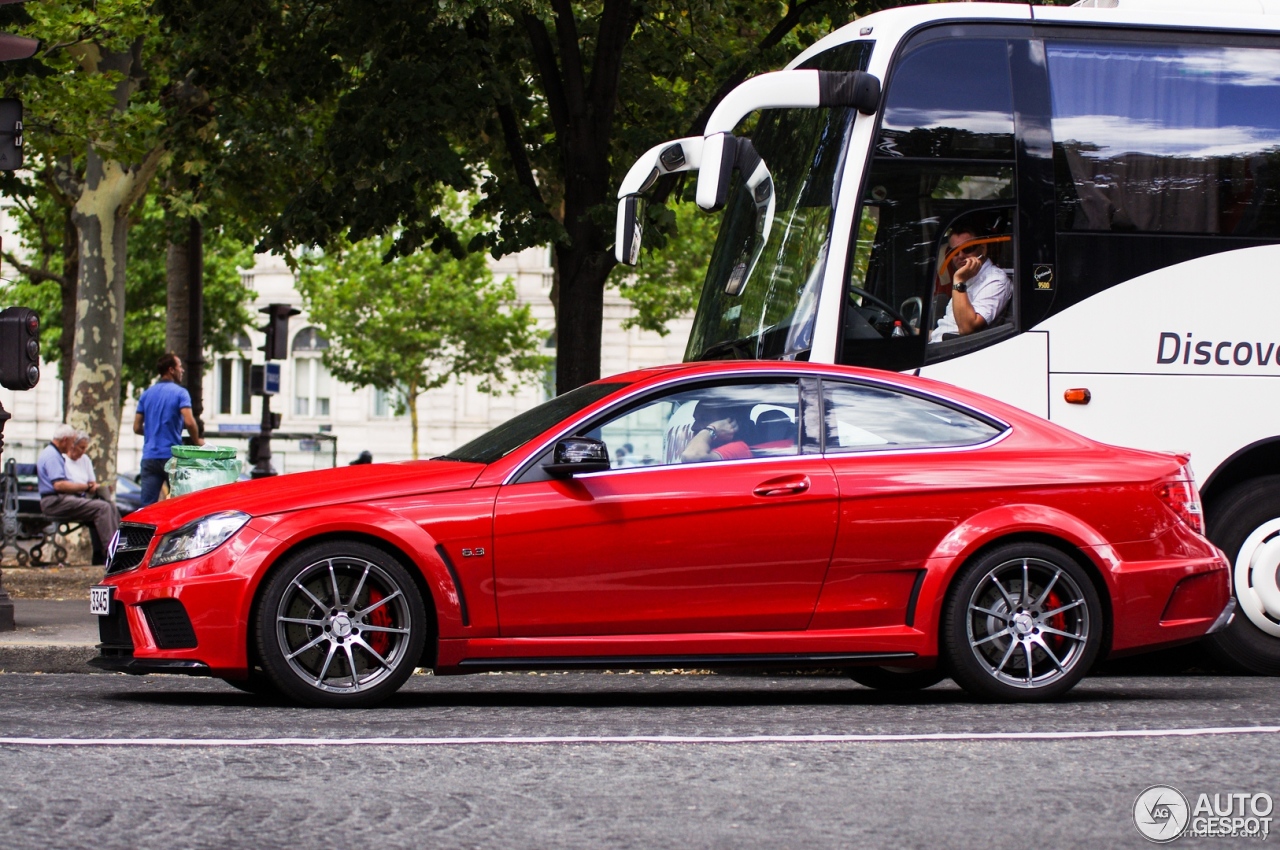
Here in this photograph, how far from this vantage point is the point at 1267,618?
9195mm

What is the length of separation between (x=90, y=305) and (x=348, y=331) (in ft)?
81.9

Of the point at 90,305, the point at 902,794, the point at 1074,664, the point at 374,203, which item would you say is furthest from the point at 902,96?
the point at 90,305

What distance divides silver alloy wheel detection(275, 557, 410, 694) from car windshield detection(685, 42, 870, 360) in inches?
115

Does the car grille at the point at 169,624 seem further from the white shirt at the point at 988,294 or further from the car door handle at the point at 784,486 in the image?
the white shirt at the point at 988,294

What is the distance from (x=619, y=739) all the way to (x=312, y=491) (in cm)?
179

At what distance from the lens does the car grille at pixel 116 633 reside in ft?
23.3

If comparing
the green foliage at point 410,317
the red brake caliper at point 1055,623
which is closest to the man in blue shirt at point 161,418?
the red brake caliper at point 1055,623

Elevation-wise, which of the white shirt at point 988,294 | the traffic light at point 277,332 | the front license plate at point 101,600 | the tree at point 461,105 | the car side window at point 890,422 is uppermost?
the tree at point 461,105

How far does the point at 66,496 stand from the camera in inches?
731

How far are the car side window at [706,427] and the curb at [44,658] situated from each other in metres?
3.92

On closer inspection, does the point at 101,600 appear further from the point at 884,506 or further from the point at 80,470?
the point at 80,470

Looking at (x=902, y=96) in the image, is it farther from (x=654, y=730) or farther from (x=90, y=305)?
(x=90, y=305)

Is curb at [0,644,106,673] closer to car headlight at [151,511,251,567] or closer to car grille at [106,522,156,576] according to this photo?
car grille at [106,522,156,576]

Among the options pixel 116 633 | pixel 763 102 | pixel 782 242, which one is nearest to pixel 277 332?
pixel 782 242
